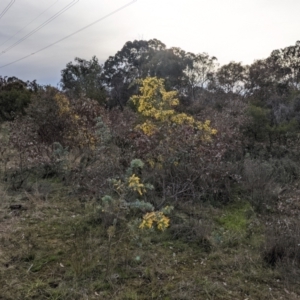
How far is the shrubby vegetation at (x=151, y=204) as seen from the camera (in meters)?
3.04

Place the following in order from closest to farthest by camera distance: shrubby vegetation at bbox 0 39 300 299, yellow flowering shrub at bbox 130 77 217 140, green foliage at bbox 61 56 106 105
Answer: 1. shrubby vegetation at bbox 0 39 300 299
2. yellow flowering shrub at bbox 130 77 217 140
3. green foliage at bbox 61 56 106 105

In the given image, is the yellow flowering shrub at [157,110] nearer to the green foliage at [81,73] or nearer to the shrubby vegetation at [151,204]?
the shrubby vegetation at [151,204]

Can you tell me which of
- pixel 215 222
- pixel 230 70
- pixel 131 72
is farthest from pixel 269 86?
pixel 215 222

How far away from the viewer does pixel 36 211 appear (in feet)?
14.9

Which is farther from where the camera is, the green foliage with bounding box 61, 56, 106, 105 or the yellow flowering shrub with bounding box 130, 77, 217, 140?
the green foliage with bounding box 61, 56, 106, 105

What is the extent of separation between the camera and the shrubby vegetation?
304 cm

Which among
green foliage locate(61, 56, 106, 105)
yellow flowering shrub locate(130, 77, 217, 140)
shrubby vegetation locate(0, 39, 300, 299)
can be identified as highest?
green foliage locate(61, 56, 106, 105)

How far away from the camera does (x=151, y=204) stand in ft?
14.2

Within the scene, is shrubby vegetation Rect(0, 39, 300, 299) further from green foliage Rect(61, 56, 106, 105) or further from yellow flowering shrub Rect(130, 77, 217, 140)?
green foliage Rect(61, 56, 106, 105)

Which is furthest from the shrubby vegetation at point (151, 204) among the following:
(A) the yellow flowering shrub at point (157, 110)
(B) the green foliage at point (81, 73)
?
(B) the green foliage at point (81, 73)

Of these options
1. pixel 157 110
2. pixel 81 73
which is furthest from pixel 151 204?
pixel 81 73

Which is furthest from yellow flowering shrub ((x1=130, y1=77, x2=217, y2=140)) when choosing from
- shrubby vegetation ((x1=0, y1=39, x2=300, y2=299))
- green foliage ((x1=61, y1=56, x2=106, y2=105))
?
green foliage ((x1=61, y1=56, x2=106, y2=105))

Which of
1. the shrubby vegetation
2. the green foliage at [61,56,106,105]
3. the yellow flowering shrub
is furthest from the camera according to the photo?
the green foliage at [61,56,106,105]

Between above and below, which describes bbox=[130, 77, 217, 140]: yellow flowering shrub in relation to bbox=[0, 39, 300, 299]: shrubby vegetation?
above
